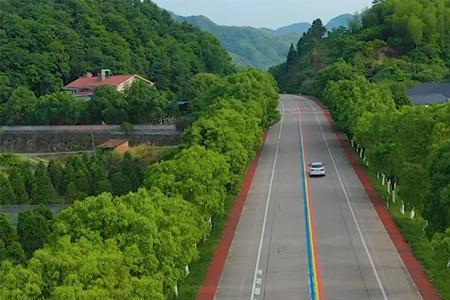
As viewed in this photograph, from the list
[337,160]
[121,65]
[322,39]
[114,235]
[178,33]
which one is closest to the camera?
[114,235]

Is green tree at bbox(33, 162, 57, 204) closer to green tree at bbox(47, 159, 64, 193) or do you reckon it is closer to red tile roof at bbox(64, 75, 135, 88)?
green tree at bbox(47, 159, 64, 193)

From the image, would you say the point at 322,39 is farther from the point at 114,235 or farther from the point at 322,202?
the point at 114,235

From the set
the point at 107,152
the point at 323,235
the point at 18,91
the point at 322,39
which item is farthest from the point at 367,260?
the point at 322,39

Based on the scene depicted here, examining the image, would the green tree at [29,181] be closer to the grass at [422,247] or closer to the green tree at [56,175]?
the green tree at [56,175]

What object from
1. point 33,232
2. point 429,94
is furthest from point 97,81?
point 33,232

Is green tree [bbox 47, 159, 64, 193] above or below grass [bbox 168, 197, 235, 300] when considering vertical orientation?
above

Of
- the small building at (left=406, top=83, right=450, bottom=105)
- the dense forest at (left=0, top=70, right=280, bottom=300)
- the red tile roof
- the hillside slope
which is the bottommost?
the dense forest at (left=0, top=70, right=280, bottom=300)

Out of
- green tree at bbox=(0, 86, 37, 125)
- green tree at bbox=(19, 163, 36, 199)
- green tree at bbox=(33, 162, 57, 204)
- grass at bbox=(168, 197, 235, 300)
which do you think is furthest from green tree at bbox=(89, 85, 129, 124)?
grass at bbox=(168, 197, 235, 300)
